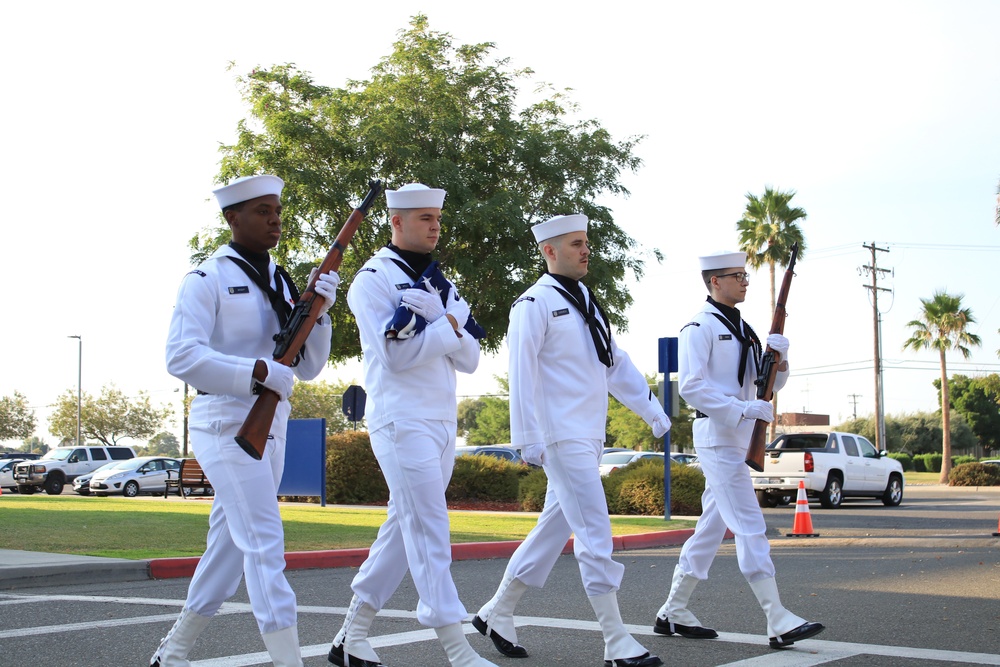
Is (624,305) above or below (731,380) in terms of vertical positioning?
above

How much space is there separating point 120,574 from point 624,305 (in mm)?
16854

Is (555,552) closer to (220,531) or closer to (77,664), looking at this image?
(220,531)

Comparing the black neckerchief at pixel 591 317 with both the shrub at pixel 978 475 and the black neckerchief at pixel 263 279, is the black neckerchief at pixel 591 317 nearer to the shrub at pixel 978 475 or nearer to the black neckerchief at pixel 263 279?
the black neckerchief at pixel 263 279

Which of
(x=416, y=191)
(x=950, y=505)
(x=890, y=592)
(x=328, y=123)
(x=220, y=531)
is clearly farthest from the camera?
(x=950, y=505)

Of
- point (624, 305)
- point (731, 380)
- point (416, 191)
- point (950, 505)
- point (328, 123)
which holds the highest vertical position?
point (328, 123)

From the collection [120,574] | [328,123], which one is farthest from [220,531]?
[328,123]

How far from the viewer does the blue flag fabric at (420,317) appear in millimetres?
4938

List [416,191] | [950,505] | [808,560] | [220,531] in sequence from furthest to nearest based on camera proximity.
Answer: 1. [950,505]
2. [808,560]
3. [416,191]
4. [220,531]

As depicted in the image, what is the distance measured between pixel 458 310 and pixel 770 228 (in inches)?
1580

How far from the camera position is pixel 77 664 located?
18.1ft

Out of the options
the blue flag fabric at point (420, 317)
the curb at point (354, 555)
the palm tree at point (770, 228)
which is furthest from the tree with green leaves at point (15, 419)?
the blue flag fabric at point (420, 317)

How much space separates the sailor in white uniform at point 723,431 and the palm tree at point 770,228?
37.2m

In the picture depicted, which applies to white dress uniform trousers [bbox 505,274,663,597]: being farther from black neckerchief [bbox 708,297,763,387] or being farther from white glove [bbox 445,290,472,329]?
black neckerchief [bbox 708,297,763,387]

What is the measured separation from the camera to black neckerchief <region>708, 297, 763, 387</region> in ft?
22.0
